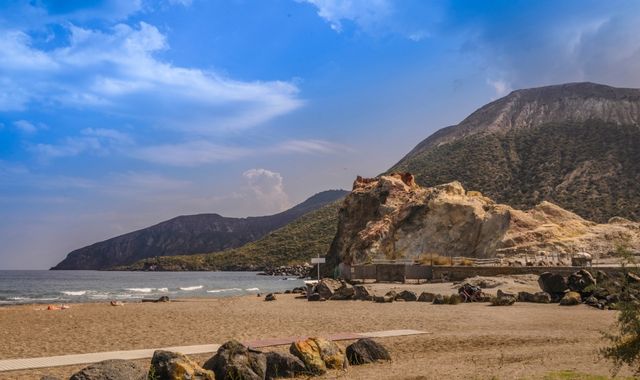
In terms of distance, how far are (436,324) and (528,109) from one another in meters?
140

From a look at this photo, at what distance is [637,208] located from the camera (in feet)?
223

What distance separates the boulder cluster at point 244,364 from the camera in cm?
811

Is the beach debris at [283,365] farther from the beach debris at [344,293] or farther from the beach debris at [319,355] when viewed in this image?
the beach debris at [344,293]

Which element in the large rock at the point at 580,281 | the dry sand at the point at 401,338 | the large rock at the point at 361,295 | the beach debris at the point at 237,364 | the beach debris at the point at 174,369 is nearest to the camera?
the beach debris at the point at 174,369

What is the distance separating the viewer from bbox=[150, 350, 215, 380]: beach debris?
8.40 meters

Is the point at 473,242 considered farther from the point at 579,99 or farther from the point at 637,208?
the point at 579,99

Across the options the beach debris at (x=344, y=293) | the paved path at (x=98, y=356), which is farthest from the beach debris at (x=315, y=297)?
the paved path at (x=98, y=356)

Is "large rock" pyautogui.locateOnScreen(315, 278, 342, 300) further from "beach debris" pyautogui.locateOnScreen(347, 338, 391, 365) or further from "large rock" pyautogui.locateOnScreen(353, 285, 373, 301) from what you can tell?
"beach debris" pyautogui.locateOnScreen(347, 338, 391, 365)

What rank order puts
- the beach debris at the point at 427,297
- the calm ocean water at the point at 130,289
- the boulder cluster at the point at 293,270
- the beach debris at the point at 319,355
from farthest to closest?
the boulder cluster at the point at 293,270 → the calm ocean water at the point at 130,289 → the beach debris at the point at 427,297 → the beach debris at the point at 319,355

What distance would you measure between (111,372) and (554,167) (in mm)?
84783

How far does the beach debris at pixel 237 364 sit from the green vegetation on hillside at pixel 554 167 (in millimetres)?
66485

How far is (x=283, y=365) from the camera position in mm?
9977

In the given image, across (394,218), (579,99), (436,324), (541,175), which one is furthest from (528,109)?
(436,324)

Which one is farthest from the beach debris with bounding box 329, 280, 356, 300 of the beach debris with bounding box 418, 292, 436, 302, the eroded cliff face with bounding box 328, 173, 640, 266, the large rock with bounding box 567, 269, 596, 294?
the eroded cliff face with bounding box 328, 173, 640, 266
